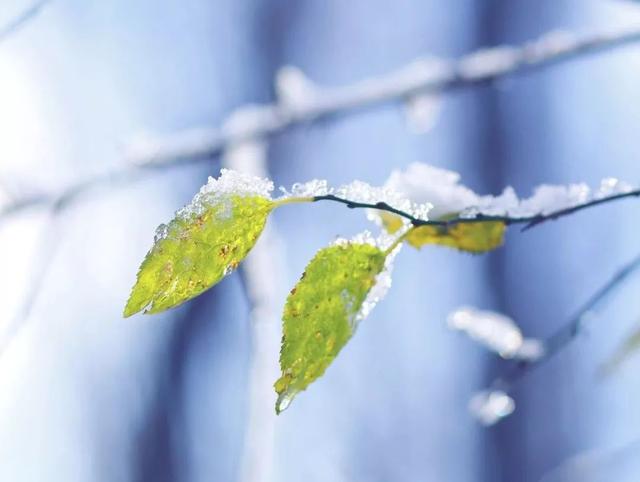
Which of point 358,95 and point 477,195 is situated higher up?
point 358,95

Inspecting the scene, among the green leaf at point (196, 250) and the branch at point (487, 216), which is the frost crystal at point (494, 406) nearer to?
the branch at point (487, 216)

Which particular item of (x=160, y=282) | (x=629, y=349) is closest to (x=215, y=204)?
(x=160, y=282)

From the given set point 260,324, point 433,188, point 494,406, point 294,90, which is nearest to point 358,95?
point 294,90

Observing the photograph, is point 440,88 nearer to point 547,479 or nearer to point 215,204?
point 547,479

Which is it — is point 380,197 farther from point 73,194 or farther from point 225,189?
point 73,194

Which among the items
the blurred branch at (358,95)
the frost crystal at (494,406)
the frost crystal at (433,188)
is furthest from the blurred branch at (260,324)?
the frost crystal at (433,188)

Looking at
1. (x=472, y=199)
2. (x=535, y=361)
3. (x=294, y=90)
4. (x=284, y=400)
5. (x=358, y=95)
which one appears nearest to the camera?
(x=284, y=400)

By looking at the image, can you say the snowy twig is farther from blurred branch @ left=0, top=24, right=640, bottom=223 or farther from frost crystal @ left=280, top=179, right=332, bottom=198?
frost crystal @ left=280, top=179, right=332, bottom=198
